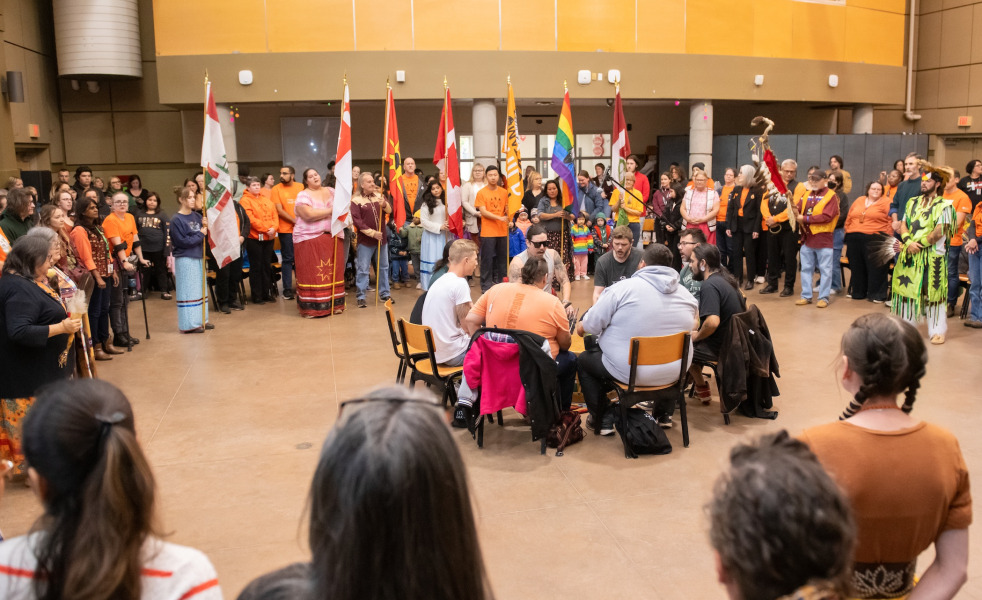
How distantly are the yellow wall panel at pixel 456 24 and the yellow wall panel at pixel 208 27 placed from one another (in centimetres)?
252

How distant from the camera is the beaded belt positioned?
2006 millimetres

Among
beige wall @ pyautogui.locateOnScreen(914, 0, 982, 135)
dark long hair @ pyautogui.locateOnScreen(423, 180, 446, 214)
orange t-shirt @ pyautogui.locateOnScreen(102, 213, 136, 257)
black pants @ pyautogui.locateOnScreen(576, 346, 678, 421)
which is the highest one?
beige wall @ pyautogui.locateOnScreen(914, 0, 982, 135)

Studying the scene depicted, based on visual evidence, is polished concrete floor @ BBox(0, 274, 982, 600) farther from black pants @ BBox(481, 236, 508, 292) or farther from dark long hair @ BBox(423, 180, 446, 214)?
dark long hair @ BBox(423, 180, 446, 214)

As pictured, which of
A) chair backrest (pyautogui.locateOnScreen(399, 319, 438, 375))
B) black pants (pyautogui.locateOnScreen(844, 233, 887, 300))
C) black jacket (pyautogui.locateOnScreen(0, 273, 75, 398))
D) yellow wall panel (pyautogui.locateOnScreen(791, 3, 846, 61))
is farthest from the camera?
yellow wall panel (pyautogui.locateOnScreen(791, 3, 846, 61))

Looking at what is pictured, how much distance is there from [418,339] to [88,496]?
394 cm

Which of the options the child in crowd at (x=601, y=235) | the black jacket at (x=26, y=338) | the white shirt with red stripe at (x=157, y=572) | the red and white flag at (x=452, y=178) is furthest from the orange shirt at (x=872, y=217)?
the white shirt with red stripe at (x=157, y=572)

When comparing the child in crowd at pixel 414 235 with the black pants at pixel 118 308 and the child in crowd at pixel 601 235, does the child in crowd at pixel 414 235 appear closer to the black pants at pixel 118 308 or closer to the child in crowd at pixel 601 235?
the child in crowd at pixel 601 235

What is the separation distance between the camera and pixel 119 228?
7.99 metres

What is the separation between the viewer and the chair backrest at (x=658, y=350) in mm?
4730

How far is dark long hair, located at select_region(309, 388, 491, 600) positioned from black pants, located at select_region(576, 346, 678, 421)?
12.6ft

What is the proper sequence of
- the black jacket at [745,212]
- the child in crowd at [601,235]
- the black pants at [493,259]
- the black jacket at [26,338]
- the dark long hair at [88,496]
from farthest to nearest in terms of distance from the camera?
the child in crowd at [601,235] < the black jacket at [745,212] < the black pants at [493,259] < the black jacket at [26,338] < the dark long hair at [88,496]

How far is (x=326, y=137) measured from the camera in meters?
15.4

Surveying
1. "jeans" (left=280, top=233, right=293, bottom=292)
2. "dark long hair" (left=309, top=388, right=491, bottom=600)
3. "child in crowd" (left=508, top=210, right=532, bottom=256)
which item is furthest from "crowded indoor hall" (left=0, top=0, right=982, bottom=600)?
"jeans" (left=280, top=233, right=293, bottom=292)

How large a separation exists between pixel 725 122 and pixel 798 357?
12023 millimetres
